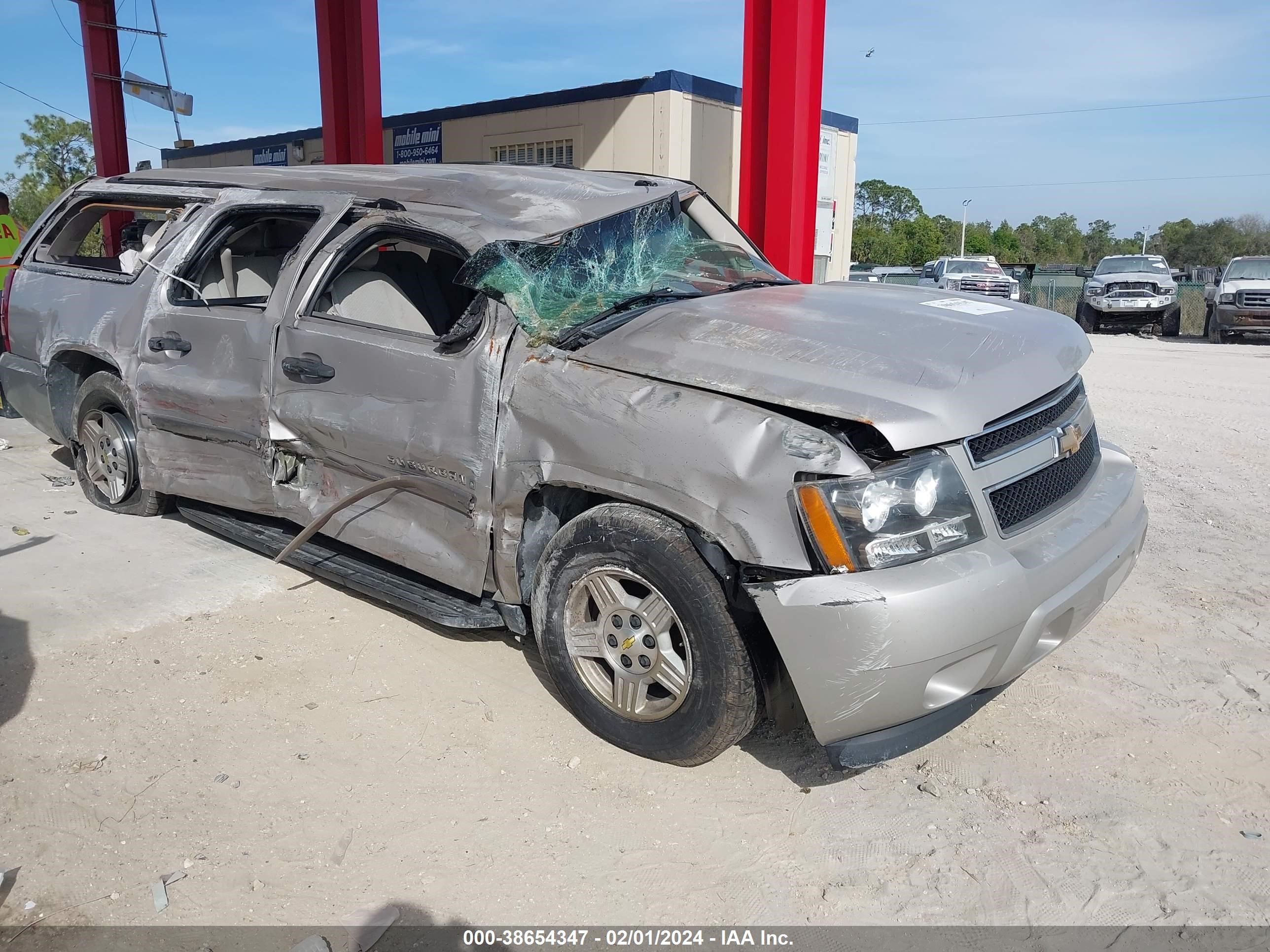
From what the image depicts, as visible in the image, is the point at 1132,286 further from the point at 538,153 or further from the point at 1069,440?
the point at 1069,440

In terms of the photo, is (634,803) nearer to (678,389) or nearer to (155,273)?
(678,389)

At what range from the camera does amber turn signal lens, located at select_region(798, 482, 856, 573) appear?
260 centimetres

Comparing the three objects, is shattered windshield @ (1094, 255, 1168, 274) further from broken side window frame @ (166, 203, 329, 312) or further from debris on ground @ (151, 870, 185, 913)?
debris on ground @ (151, 870, 185, 913)

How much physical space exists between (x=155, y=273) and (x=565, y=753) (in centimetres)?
326

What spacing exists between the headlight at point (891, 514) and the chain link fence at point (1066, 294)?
23974mm

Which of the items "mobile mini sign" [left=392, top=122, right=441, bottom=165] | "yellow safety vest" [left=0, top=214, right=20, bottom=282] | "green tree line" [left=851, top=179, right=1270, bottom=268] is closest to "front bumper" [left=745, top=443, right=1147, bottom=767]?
"yellow safety vest" [left=0, top=214, right=20, bottom=282]

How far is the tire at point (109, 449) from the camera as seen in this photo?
16.9ft

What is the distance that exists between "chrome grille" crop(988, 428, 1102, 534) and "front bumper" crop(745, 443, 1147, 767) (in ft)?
0.22

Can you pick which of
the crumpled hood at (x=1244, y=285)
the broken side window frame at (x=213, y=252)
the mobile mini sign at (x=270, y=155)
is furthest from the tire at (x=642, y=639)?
the mobile mini sign at (x=270, y=155)

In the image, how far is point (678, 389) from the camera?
113 inches

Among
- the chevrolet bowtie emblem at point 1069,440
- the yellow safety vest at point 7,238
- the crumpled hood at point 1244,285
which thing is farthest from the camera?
the crumpled hood at point 1244,285

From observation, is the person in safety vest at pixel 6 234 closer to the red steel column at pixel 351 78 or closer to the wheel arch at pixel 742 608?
the red steel column at pixel 351 78

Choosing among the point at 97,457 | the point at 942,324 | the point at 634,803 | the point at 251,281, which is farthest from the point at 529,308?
the point at 97,457

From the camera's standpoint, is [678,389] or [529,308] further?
[529,308]
